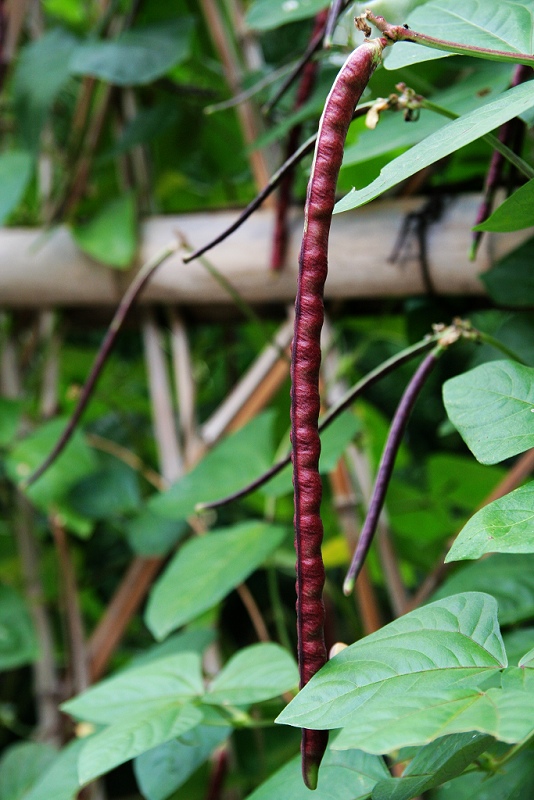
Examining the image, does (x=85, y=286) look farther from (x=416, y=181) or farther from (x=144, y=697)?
(x=144, y=697)

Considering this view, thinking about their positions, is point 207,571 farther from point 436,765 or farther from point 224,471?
point 436,765

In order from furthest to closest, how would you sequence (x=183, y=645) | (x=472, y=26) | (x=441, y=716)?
(x=183, y=645) < (x=472, y=26) < (x=441, y=716)

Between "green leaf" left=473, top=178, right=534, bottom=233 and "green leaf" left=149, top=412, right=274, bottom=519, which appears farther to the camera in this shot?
"green leaf" left=149, top=412, right=274, bottom=519

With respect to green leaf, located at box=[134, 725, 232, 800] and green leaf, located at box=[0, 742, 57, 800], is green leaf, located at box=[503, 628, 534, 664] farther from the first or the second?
green leaf, located at box=[0, 742, 57, 800]

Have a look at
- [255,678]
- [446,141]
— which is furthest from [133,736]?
[446,141]

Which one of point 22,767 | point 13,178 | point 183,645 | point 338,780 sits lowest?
point 22,767

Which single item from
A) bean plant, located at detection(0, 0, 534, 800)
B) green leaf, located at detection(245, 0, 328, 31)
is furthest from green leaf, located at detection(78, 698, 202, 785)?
green leaf, located at detection(245, 0, 328, 31)
